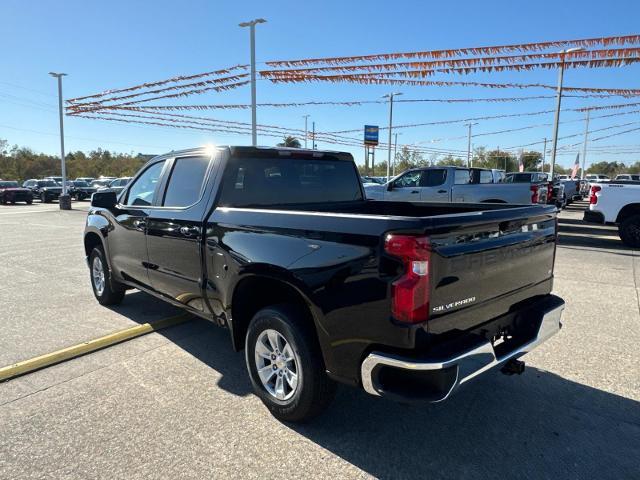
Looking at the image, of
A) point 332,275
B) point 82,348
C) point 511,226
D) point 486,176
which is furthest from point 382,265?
point 486,176

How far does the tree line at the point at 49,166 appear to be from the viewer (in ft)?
238

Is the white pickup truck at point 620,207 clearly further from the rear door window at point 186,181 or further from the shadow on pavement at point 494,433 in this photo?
the rear door window at point 186,181

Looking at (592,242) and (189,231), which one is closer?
(189,231)

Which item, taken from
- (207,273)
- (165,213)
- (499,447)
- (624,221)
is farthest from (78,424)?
(624,221)

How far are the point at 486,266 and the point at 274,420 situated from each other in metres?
1.77

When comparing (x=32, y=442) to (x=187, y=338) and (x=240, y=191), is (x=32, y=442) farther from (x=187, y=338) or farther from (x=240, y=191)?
(x=240, y=191)

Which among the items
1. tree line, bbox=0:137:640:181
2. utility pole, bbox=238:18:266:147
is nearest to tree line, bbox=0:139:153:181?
tree line, bbox=0:137:640:181

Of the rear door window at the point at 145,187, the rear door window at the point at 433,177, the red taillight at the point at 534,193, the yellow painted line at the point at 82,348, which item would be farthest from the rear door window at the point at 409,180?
the rear door window at the point at 145,187

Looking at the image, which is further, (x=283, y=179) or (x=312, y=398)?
(x=283, y=179)

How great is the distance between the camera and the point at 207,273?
3631 millimetres

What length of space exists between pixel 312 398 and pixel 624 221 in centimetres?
1130

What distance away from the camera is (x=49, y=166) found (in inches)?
3034

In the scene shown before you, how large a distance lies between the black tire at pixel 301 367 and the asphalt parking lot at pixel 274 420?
0.46ft

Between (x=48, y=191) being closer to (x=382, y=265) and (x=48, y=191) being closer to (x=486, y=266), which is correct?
(x=382, y=265)
